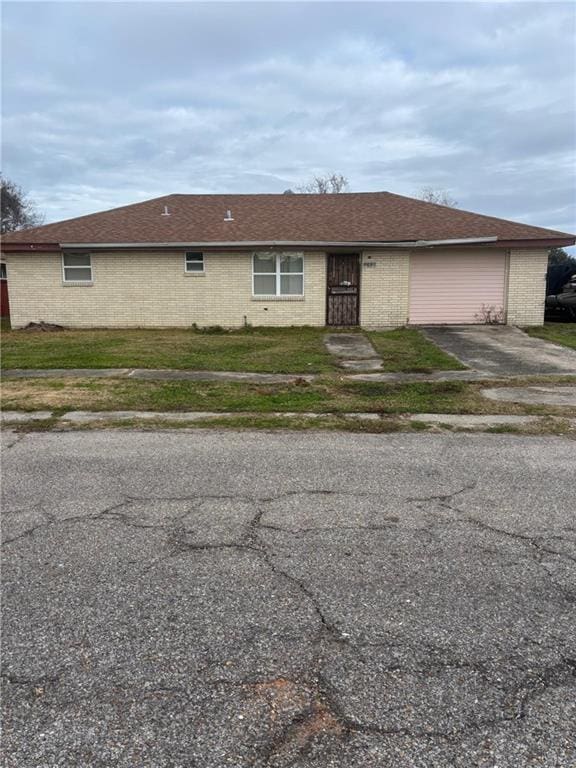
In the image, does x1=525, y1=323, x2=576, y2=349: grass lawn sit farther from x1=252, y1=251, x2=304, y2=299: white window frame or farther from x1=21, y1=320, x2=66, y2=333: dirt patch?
x1=21, y1=320, x2=66, y2=333: dirt patch

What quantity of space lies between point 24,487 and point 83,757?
3.24 metres

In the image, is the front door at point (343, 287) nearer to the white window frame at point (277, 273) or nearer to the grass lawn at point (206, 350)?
the white window frame at point (277, 273)

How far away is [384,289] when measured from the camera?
18.1 meters

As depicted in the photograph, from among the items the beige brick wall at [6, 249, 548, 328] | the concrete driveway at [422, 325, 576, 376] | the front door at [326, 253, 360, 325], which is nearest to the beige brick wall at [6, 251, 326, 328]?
the beige brick wall at [6, 249, 548, 328]

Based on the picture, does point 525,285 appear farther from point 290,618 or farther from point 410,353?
point 290,618

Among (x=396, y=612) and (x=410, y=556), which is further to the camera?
(x=410, y=556)

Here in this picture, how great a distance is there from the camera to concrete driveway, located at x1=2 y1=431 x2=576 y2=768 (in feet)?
7.14

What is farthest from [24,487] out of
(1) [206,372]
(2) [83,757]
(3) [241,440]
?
(1) [206,372]

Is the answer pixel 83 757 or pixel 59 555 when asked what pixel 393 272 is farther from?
pixel 83 757

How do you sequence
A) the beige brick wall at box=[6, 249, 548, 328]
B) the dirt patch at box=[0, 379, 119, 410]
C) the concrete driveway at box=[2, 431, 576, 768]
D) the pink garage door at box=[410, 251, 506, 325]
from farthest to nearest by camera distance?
the pink garage door at box=[410, 251, 506, 325] < the beige brick wall at box=[6, 249, 548, 328] < the dirt patch at box=[0, 379, 119, 410] < the concrete driveway at box=[2, 431, 576, 768]

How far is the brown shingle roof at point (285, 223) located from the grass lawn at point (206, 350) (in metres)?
3.03

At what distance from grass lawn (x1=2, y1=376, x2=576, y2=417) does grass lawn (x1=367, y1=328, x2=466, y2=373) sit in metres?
1.58

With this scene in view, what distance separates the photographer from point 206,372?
10625 mm

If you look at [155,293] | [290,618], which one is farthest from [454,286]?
[290,618]
